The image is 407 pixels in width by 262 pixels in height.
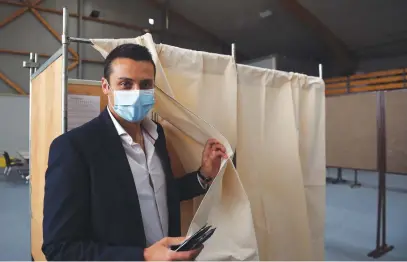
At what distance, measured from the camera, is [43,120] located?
1747mm

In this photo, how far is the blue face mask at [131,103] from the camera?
41.4 inches

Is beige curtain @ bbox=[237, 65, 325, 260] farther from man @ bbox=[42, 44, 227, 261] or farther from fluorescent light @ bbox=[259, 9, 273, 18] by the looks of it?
fluorescent light @ bbox=[259, 9, 273, 18]

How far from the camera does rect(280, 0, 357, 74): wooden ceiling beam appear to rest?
7.47 metres

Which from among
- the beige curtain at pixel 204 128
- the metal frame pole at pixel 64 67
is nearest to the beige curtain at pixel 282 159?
the beige curtain at pixel 204 128

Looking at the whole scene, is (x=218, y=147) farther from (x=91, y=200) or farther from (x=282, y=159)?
(x=282, y=159)

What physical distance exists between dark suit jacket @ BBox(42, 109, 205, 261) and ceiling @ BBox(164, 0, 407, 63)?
7.17 metres

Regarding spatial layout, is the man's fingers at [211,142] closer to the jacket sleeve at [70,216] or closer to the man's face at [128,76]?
the man's face at [128,76]

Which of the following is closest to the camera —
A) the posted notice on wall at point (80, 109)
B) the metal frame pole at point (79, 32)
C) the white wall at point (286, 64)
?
the posted notice on wall at point (80, 109)

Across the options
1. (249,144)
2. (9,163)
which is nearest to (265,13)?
(9,163)

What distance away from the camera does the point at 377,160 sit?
132 inches

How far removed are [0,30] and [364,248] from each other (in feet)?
29.9

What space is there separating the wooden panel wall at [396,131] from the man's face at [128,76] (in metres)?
3.08

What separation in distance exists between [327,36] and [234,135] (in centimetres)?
777

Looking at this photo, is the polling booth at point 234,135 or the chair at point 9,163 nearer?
the polling booth at point 234,135
